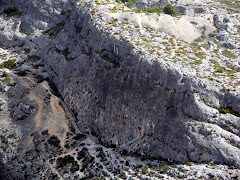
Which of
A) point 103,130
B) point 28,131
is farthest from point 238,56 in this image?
point 28,131

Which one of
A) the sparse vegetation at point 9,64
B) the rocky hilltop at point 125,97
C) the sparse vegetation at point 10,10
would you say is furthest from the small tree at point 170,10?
the sparse vegetation at point 10,10

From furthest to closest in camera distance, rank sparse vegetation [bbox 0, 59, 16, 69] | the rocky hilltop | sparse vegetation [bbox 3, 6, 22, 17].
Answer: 1. sparse vegetation [bbox 3, 6, 22, 17]
2. sparse vegetation [bbox 0, 59, 16, 69]
3. the rocky hilltop

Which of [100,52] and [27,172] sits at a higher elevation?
[100,52]

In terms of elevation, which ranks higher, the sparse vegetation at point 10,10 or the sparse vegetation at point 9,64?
the sparse vegetation at point 10,10

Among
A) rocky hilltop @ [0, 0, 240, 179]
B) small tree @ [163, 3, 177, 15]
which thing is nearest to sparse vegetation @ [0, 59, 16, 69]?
rocky hilltop @ [0, 0, 240, 179]

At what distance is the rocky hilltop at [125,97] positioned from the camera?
48.4 meters

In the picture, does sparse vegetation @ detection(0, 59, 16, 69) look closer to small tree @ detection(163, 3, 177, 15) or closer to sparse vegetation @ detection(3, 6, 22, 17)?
sparse vegetation @ detection(3, 6, 22, 17)

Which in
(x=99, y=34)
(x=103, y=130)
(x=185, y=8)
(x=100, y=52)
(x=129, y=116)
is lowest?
(x=103, y=130)

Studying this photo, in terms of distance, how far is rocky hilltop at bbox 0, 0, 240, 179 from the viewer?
48.4 meters

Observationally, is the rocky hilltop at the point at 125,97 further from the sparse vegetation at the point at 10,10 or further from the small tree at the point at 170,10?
the sparse vegetation at the point at 10,10

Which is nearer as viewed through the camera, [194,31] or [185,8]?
[194,31]

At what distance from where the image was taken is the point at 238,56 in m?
61.8

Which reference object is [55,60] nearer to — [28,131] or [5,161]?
[28,131]

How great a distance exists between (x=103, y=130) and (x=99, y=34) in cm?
2429
